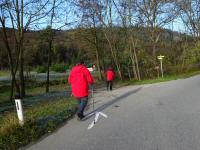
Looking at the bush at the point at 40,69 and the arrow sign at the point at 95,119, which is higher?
the arrow sign at the point at 95,119

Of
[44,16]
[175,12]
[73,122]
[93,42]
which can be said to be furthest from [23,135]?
[93,42]

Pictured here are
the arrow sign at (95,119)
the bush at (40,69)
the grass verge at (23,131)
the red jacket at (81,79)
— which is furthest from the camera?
the bush at (40,69)

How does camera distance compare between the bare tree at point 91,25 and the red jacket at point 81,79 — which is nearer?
the red jacket at point 81,79

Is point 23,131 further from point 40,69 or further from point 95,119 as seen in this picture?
point 40,69

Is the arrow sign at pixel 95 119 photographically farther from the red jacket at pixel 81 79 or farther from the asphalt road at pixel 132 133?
the red jacket at pixel 81 79

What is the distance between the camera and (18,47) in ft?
85.3

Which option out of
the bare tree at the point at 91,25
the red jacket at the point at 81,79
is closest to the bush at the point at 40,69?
the bare tree at the point at 91,25

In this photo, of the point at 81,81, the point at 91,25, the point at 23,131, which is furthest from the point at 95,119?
the point at 91,25

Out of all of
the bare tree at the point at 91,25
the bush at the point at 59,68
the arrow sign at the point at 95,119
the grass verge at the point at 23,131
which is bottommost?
the bush at the point at 59,68

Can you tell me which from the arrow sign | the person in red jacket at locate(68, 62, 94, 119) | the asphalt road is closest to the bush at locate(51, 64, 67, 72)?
the arrow sign

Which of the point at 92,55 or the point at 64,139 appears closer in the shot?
the point at 64,139

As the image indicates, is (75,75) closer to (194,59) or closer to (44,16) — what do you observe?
(44,16)

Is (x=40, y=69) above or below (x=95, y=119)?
below

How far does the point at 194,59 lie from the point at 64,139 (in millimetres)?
52460
